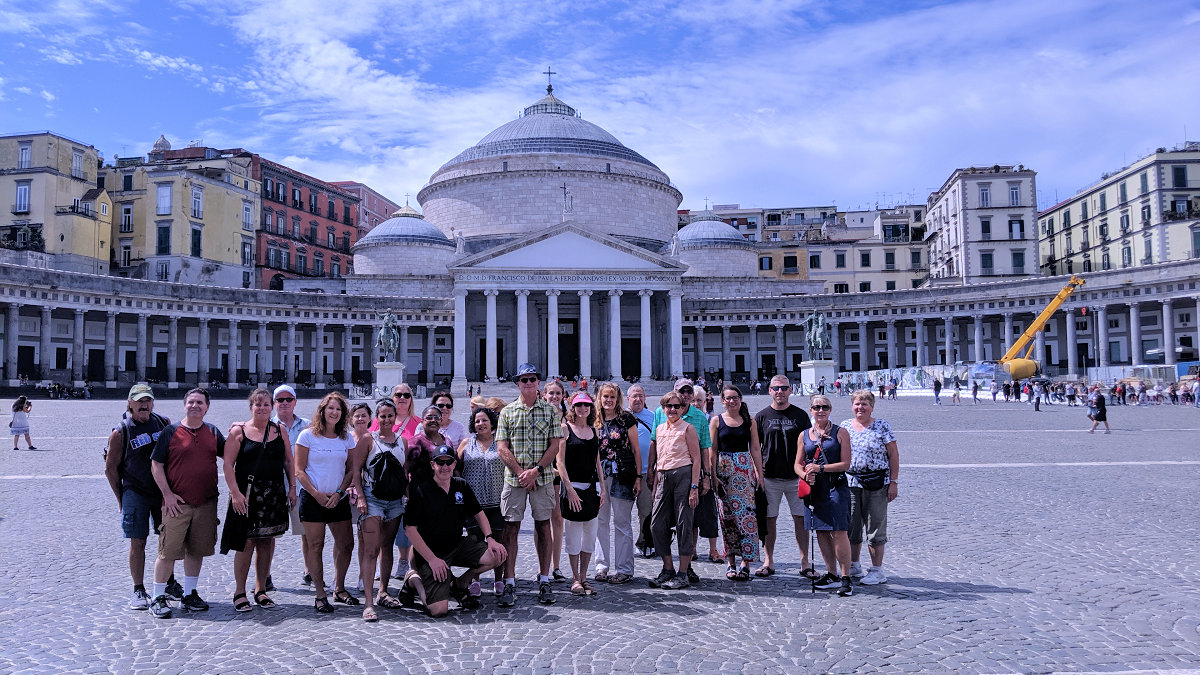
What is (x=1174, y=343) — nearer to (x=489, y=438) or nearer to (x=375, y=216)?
(x=489, y=438)

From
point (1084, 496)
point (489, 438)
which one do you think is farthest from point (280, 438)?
point (1084, 496)

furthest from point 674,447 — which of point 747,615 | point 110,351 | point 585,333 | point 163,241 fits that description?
point 163,241

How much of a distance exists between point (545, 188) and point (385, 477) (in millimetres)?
52066

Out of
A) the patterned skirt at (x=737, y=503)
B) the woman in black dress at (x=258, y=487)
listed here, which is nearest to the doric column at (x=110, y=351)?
the woman in black dress at (x=258, y=487)

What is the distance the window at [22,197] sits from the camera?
47.2 m

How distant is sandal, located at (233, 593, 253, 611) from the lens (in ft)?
20.7

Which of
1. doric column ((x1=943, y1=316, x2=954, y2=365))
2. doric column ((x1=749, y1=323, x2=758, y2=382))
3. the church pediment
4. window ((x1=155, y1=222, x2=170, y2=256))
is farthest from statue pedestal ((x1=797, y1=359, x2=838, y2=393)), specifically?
window ((x1=155, y1=222, x2=170, y2=256))

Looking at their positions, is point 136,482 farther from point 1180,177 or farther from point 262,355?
point 1180,177

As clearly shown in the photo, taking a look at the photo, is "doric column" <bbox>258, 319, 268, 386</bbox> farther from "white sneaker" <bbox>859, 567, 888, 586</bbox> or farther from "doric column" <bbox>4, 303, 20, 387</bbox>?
"white sneaker" <bbox>859, 567, 888, 586</bbox>

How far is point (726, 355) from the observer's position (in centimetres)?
5534

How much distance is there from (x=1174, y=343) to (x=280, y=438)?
5226cm

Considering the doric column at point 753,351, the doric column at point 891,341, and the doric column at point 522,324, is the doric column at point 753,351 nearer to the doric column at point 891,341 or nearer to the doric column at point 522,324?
the doric column at point 891,341

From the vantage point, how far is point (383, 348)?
41.3 m

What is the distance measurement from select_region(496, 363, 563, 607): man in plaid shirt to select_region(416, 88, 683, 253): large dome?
48262mm
